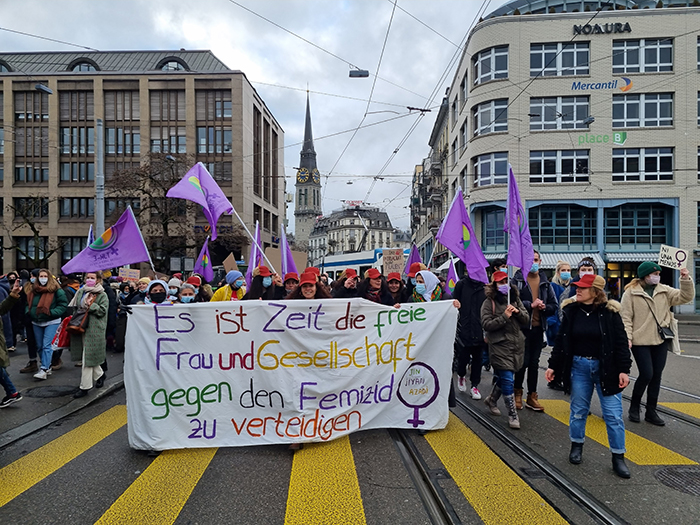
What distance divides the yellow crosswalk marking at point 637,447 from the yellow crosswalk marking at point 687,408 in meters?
1.18

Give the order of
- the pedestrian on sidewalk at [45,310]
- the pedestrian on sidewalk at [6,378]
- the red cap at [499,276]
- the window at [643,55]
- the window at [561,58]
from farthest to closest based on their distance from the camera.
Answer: the window at [561,58], the window at [643,55], the pedestrian on sidewalk at [45,310], the pedestrian on sidewalk at [6,378], the red cap at [499,276]

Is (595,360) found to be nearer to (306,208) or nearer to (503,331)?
(503,331)

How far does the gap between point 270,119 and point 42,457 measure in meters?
55.3

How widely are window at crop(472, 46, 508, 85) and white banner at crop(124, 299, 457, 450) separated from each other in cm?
2631

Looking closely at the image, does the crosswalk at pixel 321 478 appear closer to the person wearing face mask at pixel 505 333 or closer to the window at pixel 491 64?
the person wearing face mask at pixel 505 333

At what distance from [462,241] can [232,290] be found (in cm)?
385

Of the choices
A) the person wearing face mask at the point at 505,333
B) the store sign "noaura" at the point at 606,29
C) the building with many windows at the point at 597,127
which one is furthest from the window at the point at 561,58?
the person wearing face mask at the point at 505,333

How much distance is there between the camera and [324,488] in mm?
3693

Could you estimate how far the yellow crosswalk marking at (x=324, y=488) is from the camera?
3281 mm

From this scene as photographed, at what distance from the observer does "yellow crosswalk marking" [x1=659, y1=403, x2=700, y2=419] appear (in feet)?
19.0

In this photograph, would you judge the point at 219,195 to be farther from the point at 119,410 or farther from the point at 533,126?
the point at 533,126

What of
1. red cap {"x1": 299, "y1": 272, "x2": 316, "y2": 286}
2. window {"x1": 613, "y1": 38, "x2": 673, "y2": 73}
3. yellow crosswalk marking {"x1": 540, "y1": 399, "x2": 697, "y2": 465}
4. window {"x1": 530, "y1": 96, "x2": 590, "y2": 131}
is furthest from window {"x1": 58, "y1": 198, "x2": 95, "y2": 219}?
yellow crosswalk marking {"x1": 540, "y1": 399, "x2": 697, "y2": 465}

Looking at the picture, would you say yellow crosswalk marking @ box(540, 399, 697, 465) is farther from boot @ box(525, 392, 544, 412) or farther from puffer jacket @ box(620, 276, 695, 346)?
puffer jacket @ box(620, 276, 695, 346)

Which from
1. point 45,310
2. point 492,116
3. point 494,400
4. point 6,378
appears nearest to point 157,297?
point 6,378
